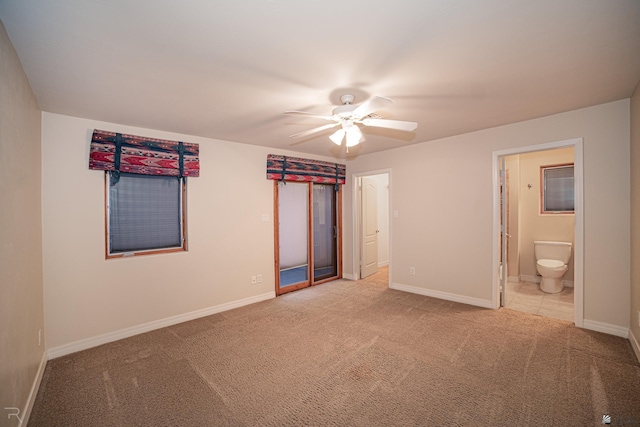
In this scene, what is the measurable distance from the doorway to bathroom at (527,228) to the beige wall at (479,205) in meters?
0.15

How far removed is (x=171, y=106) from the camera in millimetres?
2639

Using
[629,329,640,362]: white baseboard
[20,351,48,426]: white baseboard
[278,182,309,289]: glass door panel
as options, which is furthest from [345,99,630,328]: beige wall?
[20,351,48,426]: white baseboard

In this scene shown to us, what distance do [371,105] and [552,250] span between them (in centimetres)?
453

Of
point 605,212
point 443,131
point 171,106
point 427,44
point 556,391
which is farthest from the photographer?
point 443,131

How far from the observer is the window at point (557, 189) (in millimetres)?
4578

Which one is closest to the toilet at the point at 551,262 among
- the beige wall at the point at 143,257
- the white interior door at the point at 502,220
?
the white interior door at the point at 502,220

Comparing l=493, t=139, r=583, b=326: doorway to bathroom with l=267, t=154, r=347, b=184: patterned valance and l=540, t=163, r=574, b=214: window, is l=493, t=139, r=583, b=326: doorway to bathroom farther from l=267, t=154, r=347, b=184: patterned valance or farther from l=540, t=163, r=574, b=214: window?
l=267, t=154, r=347, b=184: patterned valance

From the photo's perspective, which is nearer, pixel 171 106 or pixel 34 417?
pixel 34 417

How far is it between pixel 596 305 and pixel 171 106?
481 centimetres

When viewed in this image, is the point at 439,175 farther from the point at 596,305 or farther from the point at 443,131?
the point at 596,305

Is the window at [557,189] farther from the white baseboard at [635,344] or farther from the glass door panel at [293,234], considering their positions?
the glass door panel at [293,234]

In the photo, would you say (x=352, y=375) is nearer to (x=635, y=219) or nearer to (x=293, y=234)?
(x=293, y=234)

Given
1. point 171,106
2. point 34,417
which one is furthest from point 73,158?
point 34,417

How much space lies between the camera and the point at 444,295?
408 centimetres
